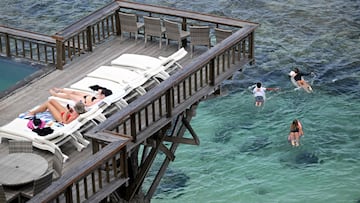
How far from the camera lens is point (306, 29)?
3184 cm

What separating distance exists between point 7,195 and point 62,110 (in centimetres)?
261

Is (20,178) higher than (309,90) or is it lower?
higher

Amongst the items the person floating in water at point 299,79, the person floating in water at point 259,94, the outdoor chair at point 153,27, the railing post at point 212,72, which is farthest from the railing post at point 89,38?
the person floating in water at point 299,79

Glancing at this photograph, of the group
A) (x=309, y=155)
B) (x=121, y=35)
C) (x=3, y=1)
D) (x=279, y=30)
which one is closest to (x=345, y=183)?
(x=309, y=155)

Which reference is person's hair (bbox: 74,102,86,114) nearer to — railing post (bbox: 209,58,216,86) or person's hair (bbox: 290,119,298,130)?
railing post (bbox: 209,58,216,86)

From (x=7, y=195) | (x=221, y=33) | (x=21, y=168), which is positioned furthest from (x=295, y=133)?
(x=7, y=195)

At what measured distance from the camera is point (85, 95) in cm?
1531

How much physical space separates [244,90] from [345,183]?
A: 6318 millimetres

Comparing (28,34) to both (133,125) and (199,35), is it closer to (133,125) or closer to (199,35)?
(199,35)

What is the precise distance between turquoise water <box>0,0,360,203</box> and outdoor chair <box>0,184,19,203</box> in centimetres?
1008

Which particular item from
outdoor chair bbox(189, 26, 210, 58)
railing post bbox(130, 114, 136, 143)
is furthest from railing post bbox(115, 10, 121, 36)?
railing post bbox(130, 114, 136, 143)

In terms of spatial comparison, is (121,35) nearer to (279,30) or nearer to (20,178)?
(20,178)

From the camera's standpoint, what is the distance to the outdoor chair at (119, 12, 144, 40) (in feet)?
59.9

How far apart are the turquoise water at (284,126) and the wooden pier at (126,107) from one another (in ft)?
15.8
